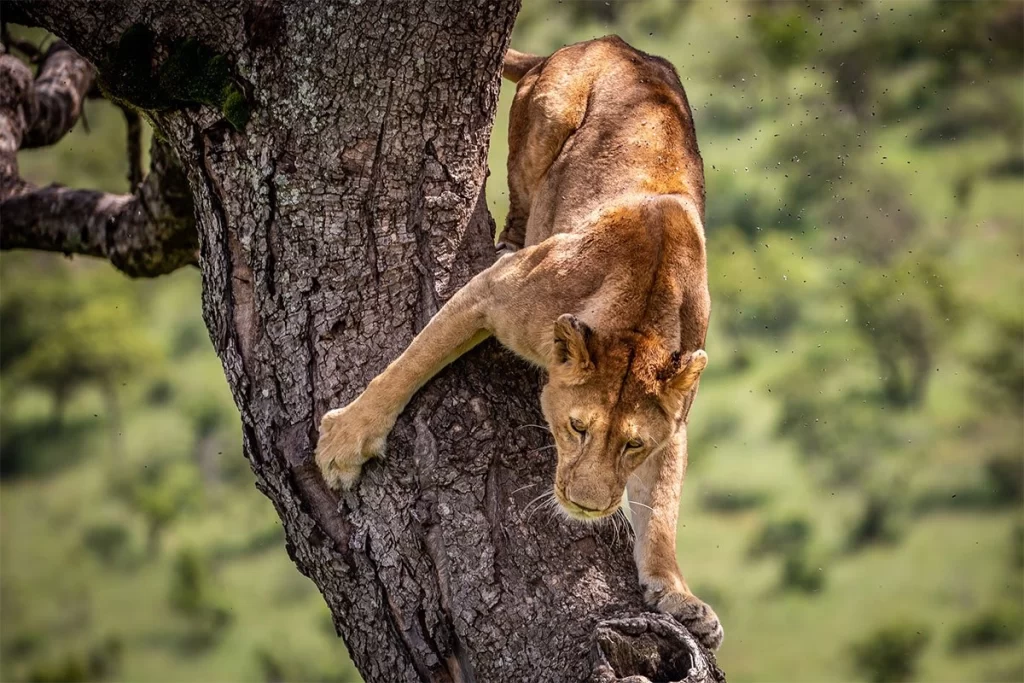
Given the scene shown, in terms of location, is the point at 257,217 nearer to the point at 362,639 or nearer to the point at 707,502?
the point at 362,639

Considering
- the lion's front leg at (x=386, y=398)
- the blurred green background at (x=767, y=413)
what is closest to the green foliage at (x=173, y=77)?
the lion's front leg at (x=386, y=398)

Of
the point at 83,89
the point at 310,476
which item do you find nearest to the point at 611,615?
the point at 310,476

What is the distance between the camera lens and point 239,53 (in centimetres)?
455

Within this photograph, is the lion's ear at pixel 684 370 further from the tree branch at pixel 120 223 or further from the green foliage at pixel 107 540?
the green foliage at pixel 107 540

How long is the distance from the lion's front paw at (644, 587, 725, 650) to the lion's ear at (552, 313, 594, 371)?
106 cm

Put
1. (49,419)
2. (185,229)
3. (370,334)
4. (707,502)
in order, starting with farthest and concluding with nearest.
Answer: (49,419), (707,502), (185,229), (370,334)

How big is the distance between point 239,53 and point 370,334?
114cm

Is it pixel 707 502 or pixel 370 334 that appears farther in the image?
pixel 707 502

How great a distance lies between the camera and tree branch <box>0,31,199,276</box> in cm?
652

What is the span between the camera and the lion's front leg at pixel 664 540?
17.0 feet

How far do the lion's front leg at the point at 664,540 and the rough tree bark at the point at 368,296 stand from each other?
1.44 ft

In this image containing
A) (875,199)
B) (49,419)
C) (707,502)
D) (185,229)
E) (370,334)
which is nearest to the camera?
(370,334)

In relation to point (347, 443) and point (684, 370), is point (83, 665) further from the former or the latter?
point (684, 370)

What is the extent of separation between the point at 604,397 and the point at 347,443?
103 cm
